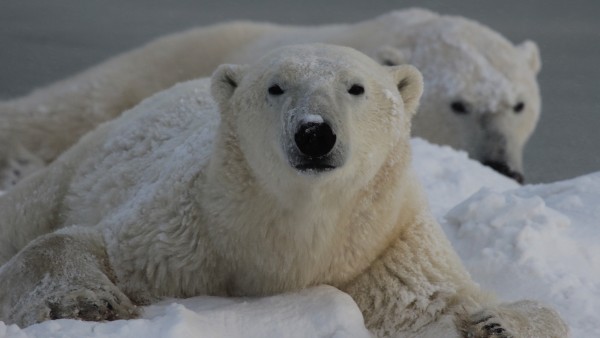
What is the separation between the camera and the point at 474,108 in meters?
7.17

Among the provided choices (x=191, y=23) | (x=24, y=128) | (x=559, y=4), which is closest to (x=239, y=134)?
(x=24, y=128)

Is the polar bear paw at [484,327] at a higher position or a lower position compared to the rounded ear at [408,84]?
lower

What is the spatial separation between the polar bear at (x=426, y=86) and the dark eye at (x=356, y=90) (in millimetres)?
4065

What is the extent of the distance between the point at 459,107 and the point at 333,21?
5.46m

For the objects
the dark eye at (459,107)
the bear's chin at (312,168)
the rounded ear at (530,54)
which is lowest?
the dark eye at (459,107)

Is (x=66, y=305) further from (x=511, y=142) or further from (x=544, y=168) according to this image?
(x=544, y=168)

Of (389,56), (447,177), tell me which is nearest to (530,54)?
(389,56)

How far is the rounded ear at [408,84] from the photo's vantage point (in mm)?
3215

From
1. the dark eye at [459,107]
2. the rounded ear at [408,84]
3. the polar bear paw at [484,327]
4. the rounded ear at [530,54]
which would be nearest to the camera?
the polar bear paw at [484,327]

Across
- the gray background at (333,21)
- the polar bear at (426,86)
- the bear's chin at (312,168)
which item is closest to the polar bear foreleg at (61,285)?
the bear's chin at (312,168)

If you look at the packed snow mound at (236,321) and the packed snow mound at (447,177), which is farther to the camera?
the packed snow mound at (447,177)

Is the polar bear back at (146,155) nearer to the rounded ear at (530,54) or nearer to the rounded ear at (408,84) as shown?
the rounded ear at (408,84)

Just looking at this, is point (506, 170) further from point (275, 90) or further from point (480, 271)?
point (275, 90)

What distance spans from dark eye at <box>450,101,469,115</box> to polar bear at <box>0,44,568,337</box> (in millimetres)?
4014
